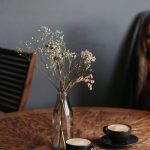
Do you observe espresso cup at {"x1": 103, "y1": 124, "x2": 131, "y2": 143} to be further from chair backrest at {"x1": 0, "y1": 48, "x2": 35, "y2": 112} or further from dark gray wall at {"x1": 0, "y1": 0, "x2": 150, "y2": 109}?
dark gray wall at {"x1": 0, "y1": 0, "x2": 150, "y2": 109}

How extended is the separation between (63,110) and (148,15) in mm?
1530

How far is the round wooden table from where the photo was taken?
1.39 meters

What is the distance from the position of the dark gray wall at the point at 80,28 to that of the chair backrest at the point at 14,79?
21 cm

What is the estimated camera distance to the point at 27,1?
8.07ft

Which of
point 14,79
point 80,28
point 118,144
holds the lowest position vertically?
point 118,144

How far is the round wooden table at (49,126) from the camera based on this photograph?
1.39 meters

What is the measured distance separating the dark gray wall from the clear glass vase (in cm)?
121

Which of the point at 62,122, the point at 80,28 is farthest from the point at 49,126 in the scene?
the point at 80,28

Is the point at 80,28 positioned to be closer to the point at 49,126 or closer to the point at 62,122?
the point at 49,126

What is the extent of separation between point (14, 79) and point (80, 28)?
668 mm

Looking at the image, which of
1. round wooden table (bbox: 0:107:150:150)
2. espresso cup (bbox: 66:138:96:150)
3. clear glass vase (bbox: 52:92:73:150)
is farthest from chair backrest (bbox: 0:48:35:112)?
espresso cup (bbox: 66:138:96:150)

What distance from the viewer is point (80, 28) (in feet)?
8.71

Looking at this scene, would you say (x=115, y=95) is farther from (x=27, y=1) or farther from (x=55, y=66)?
(x=55, y=66)

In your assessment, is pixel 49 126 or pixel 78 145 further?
pixel 49 126
